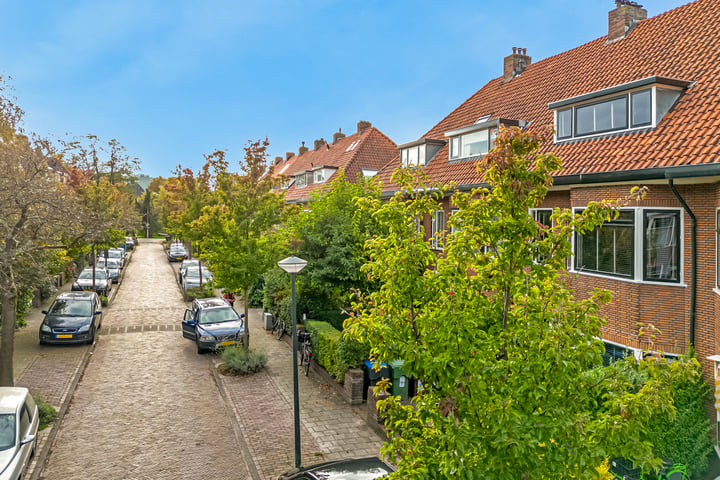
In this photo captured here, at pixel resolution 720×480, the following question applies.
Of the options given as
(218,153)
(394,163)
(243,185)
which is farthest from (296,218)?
(394,163)

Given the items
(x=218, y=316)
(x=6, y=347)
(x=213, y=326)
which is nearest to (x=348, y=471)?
(x=6, y=347)

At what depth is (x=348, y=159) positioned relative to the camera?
33.9 metres

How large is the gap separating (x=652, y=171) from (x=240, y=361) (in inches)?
475

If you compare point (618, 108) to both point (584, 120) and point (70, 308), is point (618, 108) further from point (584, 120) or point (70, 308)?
point (70, 308)

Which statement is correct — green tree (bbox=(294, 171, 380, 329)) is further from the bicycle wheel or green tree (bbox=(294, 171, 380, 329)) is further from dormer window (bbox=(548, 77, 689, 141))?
dormer window (bbox=(548, 77, 689, 141))

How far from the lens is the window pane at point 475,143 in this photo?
18.1 metres

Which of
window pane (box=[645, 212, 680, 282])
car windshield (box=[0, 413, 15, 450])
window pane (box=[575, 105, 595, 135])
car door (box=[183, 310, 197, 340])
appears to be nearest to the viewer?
car windshield (box=[0, 413, 15, 450])

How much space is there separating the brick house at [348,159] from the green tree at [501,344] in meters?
23.7

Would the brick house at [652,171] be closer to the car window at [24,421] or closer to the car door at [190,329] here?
the car window at [24,421]

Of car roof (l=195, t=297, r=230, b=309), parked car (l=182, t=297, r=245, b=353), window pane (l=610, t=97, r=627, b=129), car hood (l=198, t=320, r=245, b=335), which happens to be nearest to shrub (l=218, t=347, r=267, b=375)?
parked car (l=182, t=297, r=245, b=353)

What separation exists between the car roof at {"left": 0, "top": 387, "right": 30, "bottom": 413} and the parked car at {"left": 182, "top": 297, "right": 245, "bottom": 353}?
7556 mm

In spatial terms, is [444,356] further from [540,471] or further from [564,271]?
[564,271]

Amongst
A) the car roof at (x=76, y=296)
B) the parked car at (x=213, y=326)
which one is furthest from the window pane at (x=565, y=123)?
the car roof at (x=76, y=296)

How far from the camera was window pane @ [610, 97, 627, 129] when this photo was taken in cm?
1227
